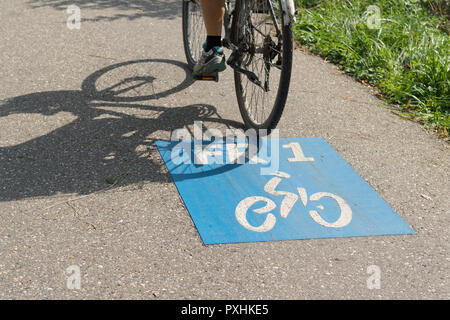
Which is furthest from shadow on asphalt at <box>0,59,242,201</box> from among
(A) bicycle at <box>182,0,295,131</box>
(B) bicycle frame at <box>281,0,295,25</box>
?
(B) bicycle frame at <box>281,0,295,25</box>

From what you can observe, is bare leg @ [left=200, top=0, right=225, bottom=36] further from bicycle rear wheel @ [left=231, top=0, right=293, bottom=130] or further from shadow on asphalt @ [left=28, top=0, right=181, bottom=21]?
shadow on asphalt @ [left=28, top=0, right=181, bottom=21]

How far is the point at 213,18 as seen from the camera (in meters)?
4.54

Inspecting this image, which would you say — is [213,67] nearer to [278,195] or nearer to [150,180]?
[150,180]

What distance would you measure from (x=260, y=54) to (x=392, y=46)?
243 cm

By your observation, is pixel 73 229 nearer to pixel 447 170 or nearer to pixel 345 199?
pixel 345 199

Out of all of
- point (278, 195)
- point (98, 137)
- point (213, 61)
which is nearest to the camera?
point (278, 195)

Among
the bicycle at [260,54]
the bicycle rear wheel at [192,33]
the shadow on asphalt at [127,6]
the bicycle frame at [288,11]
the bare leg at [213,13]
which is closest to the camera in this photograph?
the bicycle frame at [288,11]

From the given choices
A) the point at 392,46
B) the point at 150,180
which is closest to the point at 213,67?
the point at 150,180

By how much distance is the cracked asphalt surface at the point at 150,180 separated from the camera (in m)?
3.08

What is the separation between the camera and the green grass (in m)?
5.40

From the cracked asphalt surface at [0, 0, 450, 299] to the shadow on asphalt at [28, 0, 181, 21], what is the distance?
2.93ft

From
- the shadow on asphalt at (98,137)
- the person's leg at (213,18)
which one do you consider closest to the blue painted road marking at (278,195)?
the shadow on asphalt at (98,137)

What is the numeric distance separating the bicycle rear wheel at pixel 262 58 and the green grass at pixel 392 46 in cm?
147

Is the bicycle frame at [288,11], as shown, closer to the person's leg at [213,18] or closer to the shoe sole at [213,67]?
the person's leg at [213,18]
